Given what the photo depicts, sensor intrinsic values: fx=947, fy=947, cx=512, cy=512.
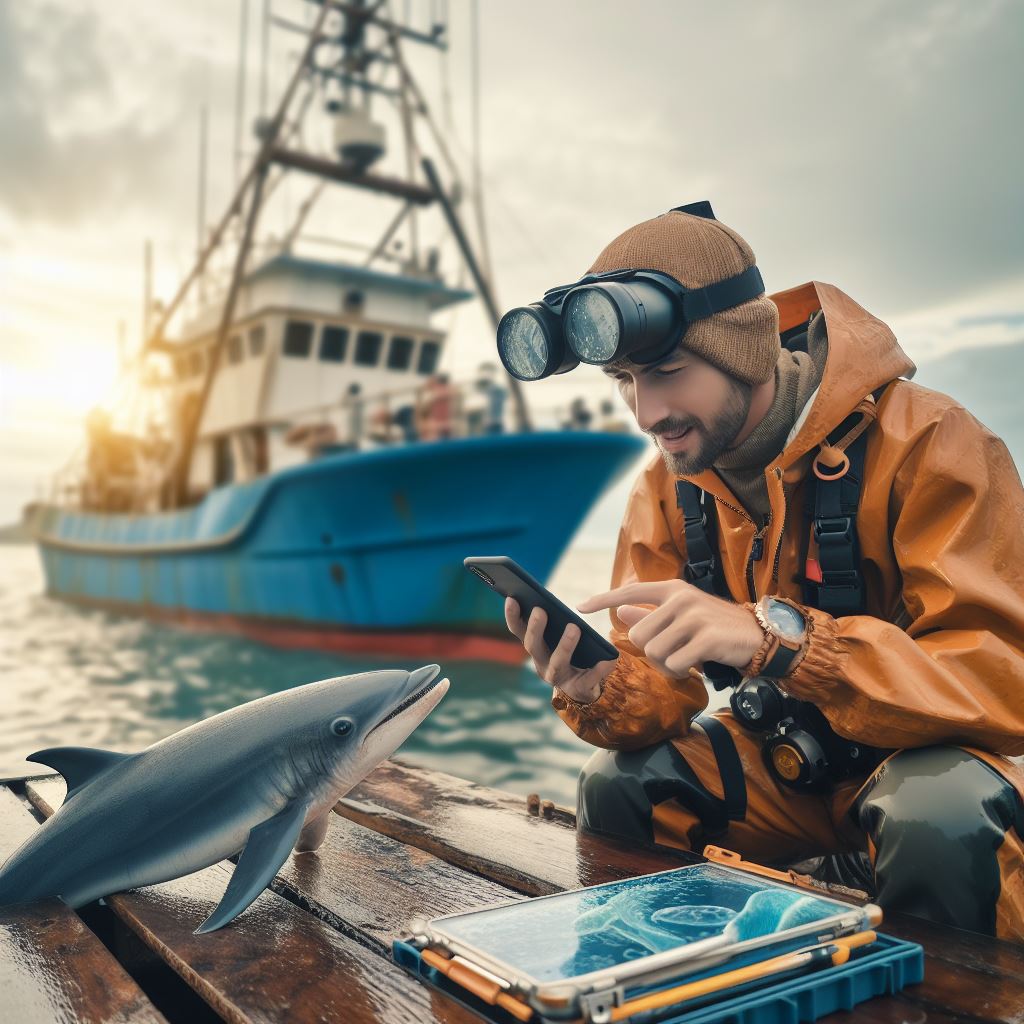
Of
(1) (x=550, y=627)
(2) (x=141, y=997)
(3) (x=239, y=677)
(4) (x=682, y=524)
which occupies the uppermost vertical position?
(4) (x=682, y=524)

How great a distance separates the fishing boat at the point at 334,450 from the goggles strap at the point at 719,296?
7672 millimetres

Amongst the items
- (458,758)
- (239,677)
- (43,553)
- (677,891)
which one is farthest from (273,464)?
(677,891)

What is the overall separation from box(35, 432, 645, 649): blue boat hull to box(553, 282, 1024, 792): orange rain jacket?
763cm

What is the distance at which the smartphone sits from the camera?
5.49 ft

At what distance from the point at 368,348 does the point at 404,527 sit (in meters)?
3.85

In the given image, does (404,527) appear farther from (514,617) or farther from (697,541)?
(514,617)

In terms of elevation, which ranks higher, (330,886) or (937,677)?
(937,677)

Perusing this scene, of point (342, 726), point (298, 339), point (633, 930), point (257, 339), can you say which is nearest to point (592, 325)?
point (342, 726)

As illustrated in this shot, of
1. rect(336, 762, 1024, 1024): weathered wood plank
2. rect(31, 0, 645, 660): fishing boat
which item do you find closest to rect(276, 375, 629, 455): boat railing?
rect(31, 0, 645, 660): fishing boat

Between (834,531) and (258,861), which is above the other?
(834,531)

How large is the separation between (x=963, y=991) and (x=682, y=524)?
1.18 m

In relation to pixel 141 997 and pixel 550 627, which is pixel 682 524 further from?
pixel 141 997

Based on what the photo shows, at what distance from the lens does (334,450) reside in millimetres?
10406

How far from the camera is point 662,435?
1929mm
